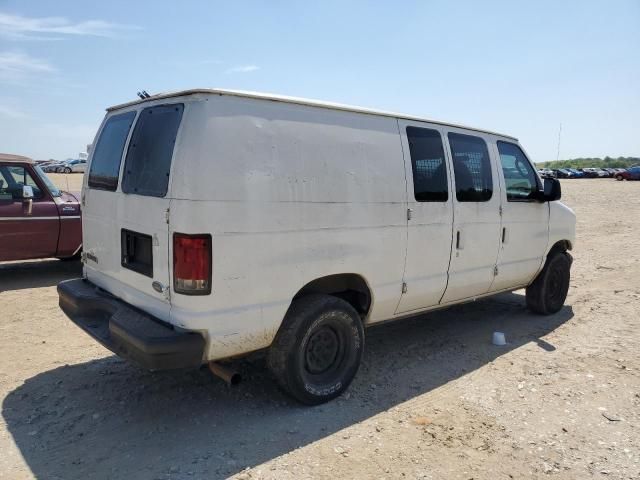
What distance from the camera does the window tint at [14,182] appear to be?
7.32 m

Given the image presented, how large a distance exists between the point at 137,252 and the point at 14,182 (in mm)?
5086

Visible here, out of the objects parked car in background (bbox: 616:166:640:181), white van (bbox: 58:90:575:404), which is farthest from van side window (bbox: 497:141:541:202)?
parked car in background (bbox: 616:166:640:181)

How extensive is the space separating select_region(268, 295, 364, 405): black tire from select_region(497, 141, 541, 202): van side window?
2542 mm

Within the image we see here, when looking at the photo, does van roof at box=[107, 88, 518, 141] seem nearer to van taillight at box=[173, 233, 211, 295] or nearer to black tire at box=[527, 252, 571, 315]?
van taillight at box=[173, 233, 211, 295]

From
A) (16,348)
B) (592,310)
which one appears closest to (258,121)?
(16,348)

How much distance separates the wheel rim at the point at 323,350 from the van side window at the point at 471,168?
5.94 ft

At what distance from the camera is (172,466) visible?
10.1 feet

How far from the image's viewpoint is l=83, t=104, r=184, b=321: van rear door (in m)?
3.28

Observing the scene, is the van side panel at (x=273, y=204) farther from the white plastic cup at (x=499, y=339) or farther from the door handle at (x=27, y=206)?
the door handle at (x=27, y=206)

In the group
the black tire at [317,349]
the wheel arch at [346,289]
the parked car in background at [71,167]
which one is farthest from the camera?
the parked car in background at [71,167]

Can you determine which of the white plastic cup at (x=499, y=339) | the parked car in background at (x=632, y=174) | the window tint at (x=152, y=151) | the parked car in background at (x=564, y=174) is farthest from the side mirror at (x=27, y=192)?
the parked car in background at (x=564, y=174)

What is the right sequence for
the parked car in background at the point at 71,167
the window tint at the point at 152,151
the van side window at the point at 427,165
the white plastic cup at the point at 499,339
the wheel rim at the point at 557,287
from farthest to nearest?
1. the parked car in background at the point at 71,167
2. the wheel rim at the point at 557,287
3. the white plastic cup at the point at 499,339
4. the van side window at the point at 427,165
5. the window tint at the point at 152,151

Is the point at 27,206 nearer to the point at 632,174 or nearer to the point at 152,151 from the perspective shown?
the point at 152,151

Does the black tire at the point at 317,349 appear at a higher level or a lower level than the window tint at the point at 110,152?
lower
